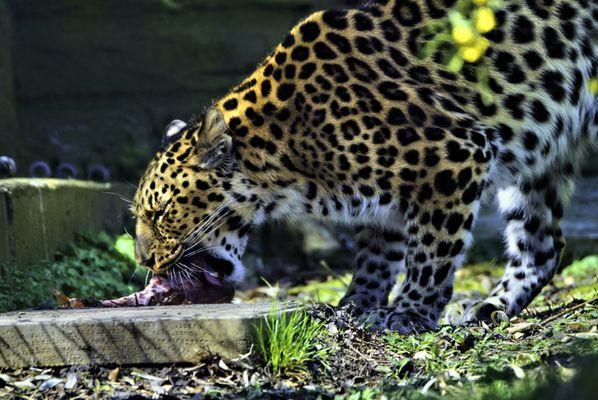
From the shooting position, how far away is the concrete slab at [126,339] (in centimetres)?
495

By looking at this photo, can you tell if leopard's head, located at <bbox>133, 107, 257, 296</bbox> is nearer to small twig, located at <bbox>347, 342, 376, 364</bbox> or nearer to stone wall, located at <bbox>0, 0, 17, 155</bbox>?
small twig, located at <bbox>347, 342, 376, 364</bbox>

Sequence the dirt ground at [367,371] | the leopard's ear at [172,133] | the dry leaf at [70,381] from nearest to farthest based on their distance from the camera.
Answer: the dirt ground at [367,371] < the dry leaf at [70,381] < the leopard's ear at [172,133]

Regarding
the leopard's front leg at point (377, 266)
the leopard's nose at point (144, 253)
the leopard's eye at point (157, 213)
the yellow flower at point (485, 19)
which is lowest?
the leopard's front leg at point (377, 266)

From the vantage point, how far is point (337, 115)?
6.23 m

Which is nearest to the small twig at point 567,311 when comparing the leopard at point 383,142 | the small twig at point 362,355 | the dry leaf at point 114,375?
the leopard at point 383,142

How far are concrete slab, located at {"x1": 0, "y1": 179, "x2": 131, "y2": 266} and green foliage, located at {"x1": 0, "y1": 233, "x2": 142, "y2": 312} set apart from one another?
104 millimetres

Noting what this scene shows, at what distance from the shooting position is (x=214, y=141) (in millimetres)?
6289

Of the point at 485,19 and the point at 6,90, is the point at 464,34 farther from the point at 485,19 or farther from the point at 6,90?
the point at 6,90

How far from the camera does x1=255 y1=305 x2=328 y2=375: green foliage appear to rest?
4.92m

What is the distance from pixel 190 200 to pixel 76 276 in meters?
2.04

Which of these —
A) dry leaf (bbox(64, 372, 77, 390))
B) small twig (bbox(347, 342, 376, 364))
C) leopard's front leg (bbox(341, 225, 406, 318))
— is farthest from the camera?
leopard's front leg (bbox(341, 225, 406, 318))

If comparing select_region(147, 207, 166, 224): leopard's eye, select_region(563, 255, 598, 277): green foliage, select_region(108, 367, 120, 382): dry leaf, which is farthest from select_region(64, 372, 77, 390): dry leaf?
select_region(563, 255, 598, 277): green foliage

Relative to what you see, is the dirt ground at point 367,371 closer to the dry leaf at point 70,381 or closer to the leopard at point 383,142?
the dry leaf at point 70,381

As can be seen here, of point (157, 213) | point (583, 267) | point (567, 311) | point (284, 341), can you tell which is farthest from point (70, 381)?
point (583, 267)
